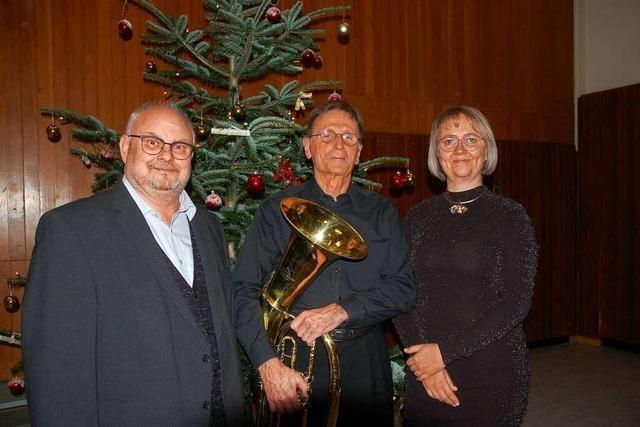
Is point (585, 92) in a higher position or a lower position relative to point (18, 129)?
higher

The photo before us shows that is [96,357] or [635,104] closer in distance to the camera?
[96,357]

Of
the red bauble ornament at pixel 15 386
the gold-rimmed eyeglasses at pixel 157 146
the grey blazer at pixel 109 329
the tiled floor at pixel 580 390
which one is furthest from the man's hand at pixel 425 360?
the tiled floor at pixel 580 390

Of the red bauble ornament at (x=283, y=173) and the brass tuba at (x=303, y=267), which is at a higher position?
the red bauble ornament at (x=283, y=173)

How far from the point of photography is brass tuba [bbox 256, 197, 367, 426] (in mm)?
1880

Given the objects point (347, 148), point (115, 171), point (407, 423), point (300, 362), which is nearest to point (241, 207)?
point (115, 171)

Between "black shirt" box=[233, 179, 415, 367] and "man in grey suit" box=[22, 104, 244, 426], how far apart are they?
0.12 m

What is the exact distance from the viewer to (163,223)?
5.82ft

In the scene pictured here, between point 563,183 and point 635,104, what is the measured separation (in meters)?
1.21

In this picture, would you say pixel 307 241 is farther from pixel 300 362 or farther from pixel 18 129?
pixel 18 129

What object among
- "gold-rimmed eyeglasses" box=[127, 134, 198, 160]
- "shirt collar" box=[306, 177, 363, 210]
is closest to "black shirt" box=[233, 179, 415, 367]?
"shirt collar" box=[306, 177, 363, 210]

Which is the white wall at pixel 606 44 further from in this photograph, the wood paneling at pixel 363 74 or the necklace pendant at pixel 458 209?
the necklace pendant at pixel 458 209

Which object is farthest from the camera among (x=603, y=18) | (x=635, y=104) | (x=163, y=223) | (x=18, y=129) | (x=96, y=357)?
(x=603, y=18)

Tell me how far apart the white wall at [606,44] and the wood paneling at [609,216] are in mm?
370

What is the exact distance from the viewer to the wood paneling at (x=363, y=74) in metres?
3.69
